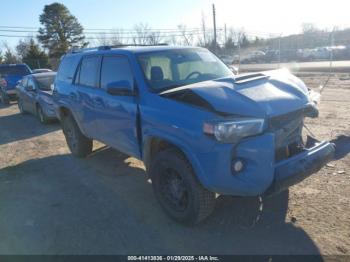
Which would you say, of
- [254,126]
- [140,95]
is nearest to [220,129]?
[254,126]

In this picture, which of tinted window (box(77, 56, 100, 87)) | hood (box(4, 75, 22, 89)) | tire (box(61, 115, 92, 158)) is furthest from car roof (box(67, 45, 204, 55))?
hood (box(4, 75, 22, 89))

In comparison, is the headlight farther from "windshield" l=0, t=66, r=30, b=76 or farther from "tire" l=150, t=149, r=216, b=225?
"windshield" l=0, t=66, r=30, b=76

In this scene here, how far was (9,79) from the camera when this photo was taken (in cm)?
1773

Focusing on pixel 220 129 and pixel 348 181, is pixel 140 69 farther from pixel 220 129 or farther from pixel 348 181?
pixel 348 181

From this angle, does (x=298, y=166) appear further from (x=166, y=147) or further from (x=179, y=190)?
(x=166, y=147)

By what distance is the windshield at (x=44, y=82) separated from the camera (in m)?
11.0

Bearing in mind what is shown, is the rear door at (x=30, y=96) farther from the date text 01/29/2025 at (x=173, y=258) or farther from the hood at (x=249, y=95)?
the date text 01/29/2025 at (x=173, y=258)

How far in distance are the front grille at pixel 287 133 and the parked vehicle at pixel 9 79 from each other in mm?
16407

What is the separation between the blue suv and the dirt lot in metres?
0.36

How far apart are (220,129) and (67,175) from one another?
356 cm

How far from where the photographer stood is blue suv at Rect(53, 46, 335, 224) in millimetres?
3254

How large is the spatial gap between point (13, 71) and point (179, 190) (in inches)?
684

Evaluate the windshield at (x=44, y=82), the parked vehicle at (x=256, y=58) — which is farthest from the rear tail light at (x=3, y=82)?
the parked vehicle at (x=256, y=58)

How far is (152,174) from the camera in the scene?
411 centimetres
